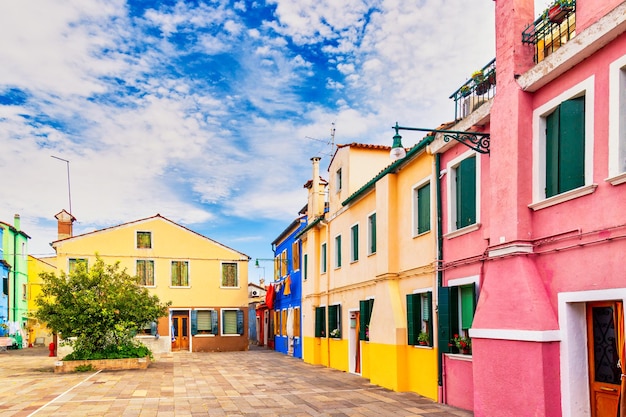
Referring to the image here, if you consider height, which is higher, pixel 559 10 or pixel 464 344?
pixel 559 10

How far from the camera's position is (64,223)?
120 feet

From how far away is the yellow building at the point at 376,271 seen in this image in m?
13.3

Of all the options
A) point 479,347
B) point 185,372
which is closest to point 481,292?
point 479,347

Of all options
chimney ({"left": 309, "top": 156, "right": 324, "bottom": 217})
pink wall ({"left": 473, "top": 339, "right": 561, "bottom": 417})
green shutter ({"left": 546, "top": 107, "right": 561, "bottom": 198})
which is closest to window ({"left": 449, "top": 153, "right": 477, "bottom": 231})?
green shutter ({"left": 546, "top": 107, "right": 561, "bottom": 198})

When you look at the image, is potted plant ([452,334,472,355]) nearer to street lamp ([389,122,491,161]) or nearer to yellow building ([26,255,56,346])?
street lamp ([389,122,491,161])

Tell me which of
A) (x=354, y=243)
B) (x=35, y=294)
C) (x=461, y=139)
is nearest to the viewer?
(x=461, y=139)

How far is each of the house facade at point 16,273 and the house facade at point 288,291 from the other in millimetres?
17213

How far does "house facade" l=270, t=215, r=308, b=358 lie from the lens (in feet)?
91.7

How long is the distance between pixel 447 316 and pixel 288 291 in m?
19.0

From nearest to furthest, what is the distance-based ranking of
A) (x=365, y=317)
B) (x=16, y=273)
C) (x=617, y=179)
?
(x=617, y=179)
(x=365, y=317)
(x=16, y=273)

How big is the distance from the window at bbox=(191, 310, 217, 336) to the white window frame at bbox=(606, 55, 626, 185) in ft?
94.7

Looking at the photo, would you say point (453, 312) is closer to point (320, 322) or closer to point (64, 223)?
point (320, 322)

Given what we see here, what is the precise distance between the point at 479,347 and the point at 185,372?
1306 centimetres

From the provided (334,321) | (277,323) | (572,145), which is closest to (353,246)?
(334,321)
